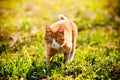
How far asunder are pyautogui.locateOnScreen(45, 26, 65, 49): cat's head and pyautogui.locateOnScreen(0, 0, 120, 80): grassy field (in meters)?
0.48

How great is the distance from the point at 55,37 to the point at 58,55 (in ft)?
3.68

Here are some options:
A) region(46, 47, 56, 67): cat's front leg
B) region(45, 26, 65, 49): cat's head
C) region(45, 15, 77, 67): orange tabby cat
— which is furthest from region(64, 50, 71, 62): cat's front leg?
region(45, 26, 65, 49): cat's head

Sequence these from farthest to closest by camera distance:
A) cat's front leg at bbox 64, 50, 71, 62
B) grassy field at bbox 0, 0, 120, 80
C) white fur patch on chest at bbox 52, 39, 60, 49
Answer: cat's front leg at bbox 64, 50, 71, 62 → grassy field at bbox 0, 0, 120, 80 → white fur patch on chest at bbox 52, 39, 60, 49

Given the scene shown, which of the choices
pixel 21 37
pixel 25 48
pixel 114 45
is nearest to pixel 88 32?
pixel 114 45

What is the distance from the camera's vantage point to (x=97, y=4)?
13516mm

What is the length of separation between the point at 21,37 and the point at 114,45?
238 centimetres

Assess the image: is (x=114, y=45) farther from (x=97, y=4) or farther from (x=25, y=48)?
(x=97, y=4)

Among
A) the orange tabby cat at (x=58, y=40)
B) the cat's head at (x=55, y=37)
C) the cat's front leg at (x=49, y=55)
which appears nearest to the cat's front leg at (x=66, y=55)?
the orange tabby cat at (x=58, y=40)

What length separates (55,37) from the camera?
611 cm

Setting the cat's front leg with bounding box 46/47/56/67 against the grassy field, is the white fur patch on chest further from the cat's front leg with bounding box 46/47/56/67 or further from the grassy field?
the grassy field

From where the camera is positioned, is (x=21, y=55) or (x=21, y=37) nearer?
(x=21, y=55)

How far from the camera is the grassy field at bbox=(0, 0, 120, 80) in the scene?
6230 millimetres

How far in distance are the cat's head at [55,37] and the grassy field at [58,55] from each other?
1.58 ft

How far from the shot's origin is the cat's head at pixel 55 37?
6.10m
